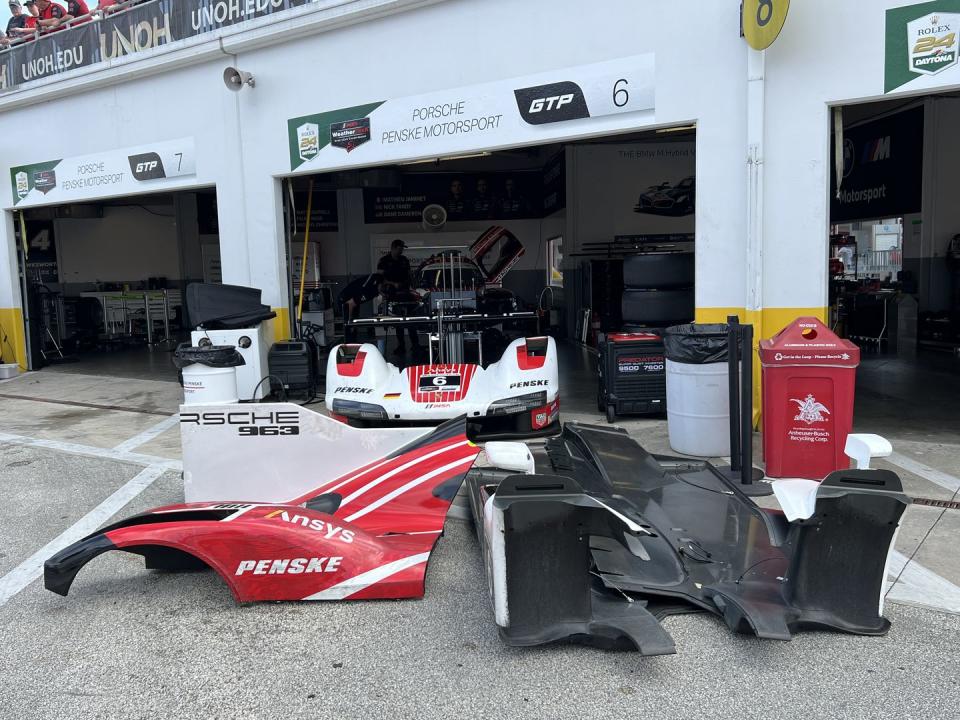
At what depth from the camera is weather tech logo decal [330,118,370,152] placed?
8641 mm

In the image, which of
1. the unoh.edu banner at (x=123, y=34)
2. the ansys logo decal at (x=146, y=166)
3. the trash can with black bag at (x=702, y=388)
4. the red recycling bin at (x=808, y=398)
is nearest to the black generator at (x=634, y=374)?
the trash can with black bag at (x=702, y=388)

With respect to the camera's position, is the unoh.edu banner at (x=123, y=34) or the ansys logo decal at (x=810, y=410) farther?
the unoh.edu banner at (x=123, y=34)

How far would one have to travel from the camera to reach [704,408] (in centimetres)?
578

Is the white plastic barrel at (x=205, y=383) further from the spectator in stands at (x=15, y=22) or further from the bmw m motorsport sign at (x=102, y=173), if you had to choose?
the spectator in stands at (x=15, y=22)

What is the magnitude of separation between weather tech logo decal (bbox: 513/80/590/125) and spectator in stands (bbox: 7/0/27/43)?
30.9 feet

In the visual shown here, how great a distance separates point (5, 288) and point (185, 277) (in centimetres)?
722

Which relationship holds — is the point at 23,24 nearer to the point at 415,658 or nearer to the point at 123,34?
the point at 123,34

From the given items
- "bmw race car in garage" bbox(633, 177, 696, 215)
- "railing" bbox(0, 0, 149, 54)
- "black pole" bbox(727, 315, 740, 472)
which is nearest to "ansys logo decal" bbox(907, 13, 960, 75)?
"black pole" bbox(727, 315, 740, 472)

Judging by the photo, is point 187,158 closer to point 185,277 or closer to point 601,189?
point 601,189

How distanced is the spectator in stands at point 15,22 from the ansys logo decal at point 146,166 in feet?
12.2

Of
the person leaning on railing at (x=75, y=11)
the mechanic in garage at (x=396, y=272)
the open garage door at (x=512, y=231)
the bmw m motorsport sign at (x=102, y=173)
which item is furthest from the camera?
the open garage door at (x=512, y=231)

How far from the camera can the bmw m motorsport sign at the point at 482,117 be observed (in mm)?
7059

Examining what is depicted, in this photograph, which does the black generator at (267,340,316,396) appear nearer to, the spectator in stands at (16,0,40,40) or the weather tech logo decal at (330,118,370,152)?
the weather tech logo decal at (330,118,370,152)

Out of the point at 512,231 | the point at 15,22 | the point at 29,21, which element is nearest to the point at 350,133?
the point at 29,21
